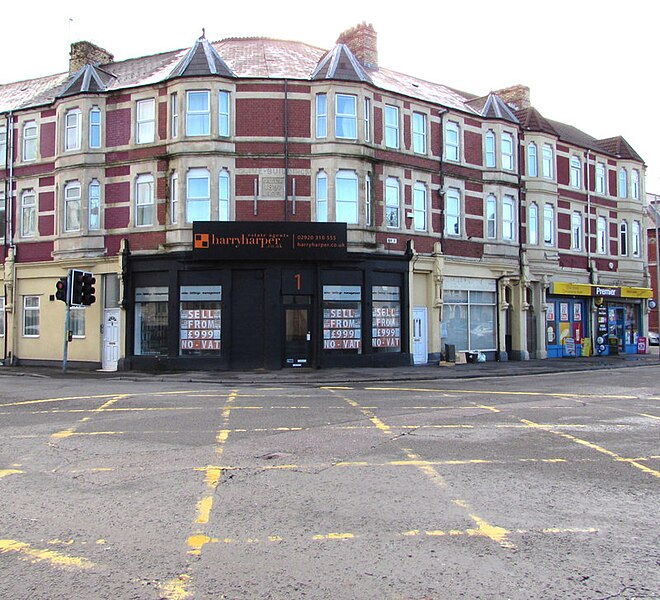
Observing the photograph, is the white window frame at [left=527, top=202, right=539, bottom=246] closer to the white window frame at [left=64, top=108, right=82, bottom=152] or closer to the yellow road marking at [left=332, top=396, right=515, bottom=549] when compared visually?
the white window frame at [left=64, top=108, right=82, bottom=152]

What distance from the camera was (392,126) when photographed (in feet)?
84.1

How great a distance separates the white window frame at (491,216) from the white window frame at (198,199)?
42.6 feet

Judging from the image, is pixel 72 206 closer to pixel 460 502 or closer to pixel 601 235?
pixel 460 502

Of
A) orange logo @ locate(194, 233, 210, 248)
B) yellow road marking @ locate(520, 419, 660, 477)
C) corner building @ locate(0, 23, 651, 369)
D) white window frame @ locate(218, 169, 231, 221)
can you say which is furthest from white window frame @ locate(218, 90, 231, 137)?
yellow road marking @ locate(520, 419, 660, 477)

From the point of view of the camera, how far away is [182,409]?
41.2 ft

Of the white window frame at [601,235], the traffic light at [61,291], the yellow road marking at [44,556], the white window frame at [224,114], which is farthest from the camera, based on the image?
the white window frame at [601,235]

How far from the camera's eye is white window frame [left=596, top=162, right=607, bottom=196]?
34.5m

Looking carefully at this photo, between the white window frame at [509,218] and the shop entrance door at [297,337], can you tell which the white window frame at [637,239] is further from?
the shop entrance door at [297,337]

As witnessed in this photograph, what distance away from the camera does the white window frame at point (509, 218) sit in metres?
29.1

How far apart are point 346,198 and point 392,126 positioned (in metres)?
Result: 4.06

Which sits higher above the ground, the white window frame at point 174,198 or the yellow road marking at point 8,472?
the white window frame at point 174,198

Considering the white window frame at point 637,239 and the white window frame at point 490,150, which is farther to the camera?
the white window frame at point 637,239

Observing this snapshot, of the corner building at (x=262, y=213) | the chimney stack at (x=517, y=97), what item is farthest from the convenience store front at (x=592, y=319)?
the chimney stack at (x=517, y=97)

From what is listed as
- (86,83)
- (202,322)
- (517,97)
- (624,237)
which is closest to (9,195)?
(86,83)
